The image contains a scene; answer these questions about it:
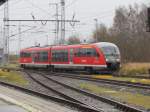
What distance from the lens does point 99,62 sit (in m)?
46.2

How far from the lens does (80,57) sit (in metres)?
48.8

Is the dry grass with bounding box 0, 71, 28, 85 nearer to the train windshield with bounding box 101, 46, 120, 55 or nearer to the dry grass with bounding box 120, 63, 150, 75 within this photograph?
the train windshield with bounding box 101, 46, 120, 55

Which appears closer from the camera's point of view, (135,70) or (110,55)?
(135,70)

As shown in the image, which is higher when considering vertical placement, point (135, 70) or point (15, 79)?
point (135, 70)

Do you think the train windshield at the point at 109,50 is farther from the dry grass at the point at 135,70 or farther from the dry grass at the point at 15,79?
the dry grass at the point at 15,79

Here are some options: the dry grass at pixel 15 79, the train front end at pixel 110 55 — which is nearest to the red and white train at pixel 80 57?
the train front end at pixel 110 55

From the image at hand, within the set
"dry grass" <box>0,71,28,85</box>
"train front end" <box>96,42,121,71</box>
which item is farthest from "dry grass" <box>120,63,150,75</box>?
"dry grass" <box>0,71,28,85</box>

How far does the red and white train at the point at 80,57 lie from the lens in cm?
4634

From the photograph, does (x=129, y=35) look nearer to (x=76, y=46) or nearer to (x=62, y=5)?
(x=62, y=5)

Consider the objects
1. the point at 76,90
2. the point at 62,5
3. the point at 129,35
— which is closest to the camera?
the point at 76,90

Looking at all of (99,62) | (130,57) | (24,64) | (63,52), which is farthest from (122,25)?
(99,62)

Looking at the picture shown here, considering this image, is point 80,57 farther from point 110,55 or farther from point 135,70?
point 135,70

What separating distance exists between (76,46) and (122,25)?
47469 millimetres

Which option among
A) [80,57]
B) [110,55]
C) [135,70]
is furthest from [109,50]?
[135,70]
